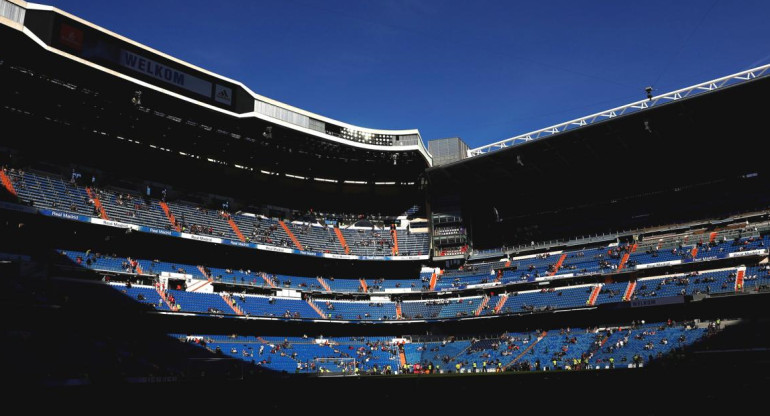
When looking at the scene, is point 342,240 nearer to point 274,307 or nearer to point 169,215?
point 274,307

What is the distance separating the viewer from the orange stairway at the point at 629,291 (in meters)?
56.3

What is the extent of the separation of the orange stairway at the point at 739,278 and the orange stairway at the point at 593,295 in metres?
12.7

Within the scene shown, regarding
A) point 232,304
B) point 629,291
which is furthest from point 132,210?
point 629,291

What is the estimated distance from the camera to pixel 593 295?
59.0m

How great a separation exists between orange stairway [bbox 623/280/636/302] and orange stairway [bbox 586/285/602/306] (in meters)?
2.82

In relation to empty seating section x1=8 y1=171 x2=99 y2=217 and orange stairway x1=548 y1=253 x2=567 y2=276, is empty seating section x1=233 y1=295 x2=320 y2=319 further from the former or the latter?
orange stairway x1=548 y1=253 x2=567 y2=276

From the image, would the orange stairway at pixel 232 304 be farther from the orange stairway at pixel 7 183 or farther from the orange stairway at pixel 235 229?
the orange stairway at pixel 7 183

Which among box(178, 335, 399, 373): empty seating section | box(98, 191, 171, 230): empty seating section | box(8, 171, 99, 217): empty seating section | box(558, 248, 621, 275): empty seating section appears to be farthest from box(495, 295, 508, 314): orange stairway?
box(8, 171, 99, 217): empty seating section

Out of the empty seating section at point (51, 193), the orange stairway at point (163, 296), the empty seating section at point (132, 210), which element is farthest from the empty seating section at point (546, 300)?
the empty seating section at point (51, 193)

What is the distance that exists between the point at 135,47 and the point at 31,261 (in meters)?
20.4

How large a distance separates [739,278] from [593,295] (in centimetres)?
1341

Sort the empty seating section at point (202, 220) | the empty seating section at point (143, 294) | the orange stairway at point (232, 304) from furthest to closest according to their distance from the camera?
the orange stairway at point (232, 304) < the empty seating section at point (202, 220) < the empty seating section at point (143, 294)

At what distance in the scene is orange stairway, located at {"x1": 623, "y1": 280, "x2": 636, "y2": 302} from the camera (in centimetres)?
5628

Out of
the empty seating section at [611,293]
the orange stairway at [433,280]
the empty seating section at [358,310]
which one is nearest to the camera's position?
the empty seating section at [611,293]
